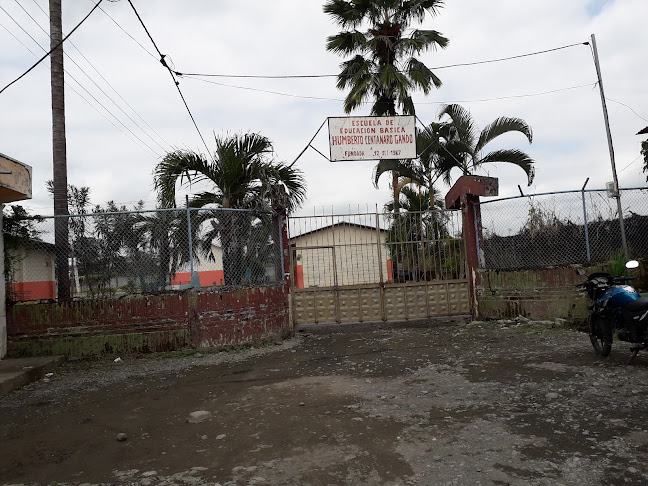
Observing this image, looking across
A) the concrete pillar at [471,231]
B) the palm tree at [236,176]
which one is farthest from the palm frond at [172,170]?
the concrete pillar at [471,231]

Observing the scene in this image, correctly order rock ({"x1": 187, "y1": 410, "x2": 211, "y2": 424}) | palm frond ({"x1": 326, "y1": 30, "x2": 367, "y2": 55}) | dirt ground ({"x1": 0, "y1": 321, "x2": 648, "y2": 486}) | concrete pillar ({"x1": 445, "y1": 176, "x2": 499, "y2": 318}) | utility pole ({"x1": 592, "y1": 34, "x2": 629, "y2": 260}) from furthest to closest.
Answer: palm frond ({"x1": 326, "y1": 30, "x2": 367, "y2": 55}) → concrete pillar ({"x1": 445, "y1": 176, "x2": 499, "y2": 318}) → utility pole ({"x1": 592, "y1": 34, "x2": 629, "y2": 260}) → rock ({"x1": 187, "y1": 410, "x2": 211, "y2": 424}) → dirt ground ({"x1": 0, "y1": 321, "x2": 648, "y2": 486})

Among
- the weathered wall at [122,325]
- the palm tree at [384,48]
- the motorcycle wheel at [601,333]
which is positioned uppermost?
the palm tree at [384,48]

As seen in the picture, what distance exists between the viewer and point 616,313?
6465 millimetres

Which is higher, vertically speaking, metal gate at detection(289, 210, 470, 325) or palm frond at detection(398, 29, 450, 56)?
palm frond at detection(398, 29, 450, 56)

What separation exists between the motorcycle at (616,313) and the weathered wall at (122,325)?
5.50 meters

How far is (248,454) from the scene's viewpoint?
400 centimetres

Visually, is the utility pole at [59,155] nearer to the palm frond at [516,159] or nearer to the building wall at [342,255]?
the building wall at [342,255]

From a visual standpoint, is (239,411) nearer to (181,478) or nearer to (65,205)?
(181,478)

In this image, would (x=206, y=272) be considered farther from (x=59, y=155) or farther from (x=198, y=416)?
(x=198, y=416)

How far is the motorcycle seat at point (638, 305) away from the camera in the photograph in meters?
5.93

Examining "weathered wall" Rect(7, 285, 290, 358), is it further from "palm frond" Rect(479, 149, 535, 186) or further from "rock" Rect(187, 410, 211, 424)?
"palm frond" Rect(479, 149, 535, 186)

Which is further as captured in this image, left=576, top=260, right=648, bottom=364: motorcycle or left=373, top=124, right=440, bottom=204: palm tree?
left=373, top=124, right=440, bottom=204: palm tree

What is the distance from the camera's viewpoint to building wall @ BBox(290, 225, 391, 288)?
417 inches

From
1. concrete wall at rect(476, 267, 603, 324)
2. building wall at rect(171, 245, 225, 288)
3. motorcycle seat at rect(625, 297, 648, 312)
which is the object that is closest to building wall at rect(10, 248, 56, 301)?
building wall at rect(171, 245, 225, 288)
